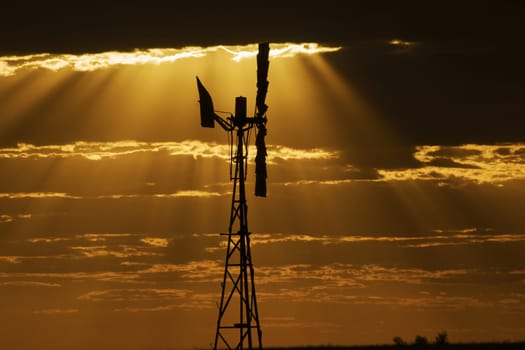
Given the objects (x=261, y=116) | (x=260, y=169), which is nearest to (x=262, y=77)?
(x=261, y=116)

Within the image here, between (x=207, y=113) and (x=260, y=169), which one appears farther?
(x=260, y=169)

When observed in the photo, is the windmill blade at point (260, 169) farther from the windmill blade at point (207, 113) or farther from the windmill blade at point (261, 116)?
the windmill blade at point (207, 113)

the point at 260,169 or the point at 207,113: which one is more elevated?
the point at 207,113

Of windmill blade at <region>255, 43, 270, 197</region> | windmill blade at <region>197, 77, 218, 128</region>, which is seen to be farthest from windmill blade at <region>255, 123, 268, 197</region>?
windmill blade at <region>197, 77, 218, 128</region>

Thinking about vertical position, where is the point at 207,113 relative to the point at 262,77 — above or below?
below

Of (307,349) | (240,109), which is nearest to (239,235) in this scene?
(240,109)

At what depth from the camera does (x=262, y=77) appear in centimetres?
7256

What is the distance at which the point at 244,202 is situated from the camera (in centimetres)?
7044

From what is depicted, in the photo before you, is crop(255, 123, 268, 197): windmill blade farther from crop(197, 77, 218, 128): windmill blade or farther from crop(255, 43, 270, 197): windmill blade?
crop(197, 77, 218, 128): windmill blade

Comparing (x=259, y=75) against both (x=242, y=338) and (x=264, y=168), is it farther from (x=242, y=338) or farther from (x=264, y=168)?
(x=242, y=338)

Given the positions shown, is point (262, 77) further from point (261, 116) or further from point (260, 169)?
point (260, 169)

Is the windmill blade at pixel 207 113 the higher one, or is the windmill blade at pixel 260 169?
the windmill blade at pixel 207 113

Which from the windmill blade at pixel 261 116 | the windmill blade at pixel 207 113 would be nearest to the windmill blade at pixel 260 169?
the windmill blade at pixel 261 116

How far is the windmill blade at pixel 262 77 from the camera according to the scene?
2840 inches
